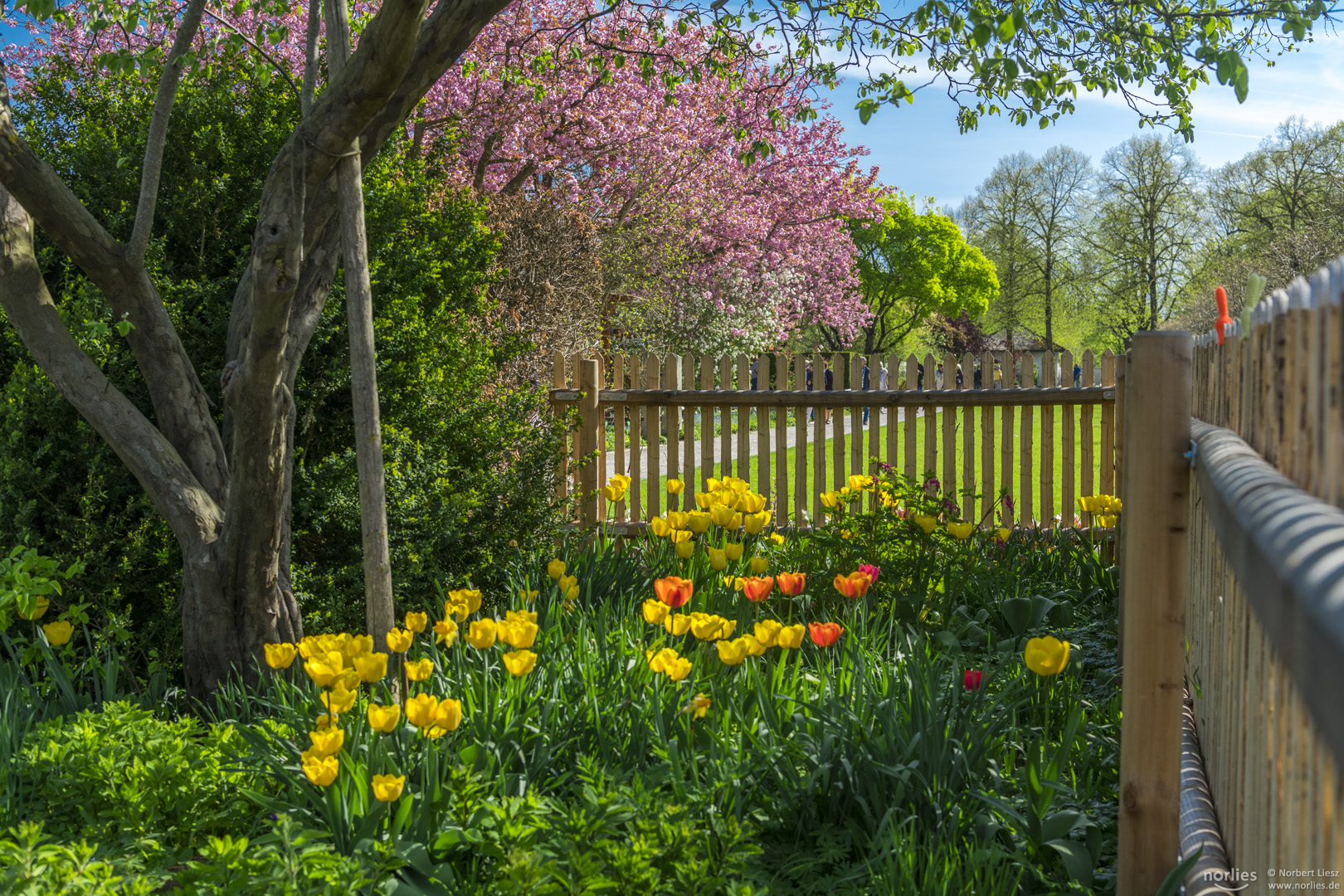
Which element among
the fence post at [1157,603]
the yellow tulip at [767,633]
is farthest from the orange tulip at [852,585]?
the fence post at [1157,603]

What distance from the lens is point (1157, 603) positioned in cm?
182

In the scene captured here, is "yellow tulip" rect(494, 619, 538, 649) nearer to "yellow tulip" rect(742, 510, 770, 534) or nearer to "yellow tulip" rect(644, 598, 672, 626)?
"yellow tulip" rect(644, 598, 672, 626)

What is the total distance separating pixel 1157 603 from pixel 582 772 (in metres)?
1.34

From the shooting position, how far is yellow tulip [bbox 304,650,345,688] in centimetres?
209

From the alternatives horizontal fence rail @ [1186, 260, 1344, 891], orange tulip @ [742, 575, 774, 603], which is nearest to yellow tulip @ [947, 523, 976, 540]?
orange tulip @ [742, 575, 774, 603]

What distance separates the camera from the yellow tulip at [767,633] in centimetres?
254

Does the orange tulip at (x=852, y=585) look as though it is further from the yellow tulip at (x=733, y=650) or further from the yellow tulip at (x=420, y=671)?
the yellow tulip at (x=420, y=671)

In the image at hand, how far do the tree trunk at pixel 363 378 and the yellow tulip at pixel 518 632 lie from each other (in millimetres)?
793

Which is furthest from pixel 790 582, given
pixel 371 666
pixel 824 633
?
pixel 371 666

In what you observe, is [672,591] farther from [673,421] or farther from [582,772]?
[673,421]

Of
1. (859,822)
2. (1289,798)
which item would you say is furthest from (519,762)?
(1289,798)

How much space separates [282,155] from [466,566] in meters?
2.35

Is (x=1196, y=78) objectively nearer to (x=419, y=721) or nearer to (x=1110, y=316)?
(x=419, y=721)

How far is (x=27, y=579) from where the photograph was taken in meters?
3.13
